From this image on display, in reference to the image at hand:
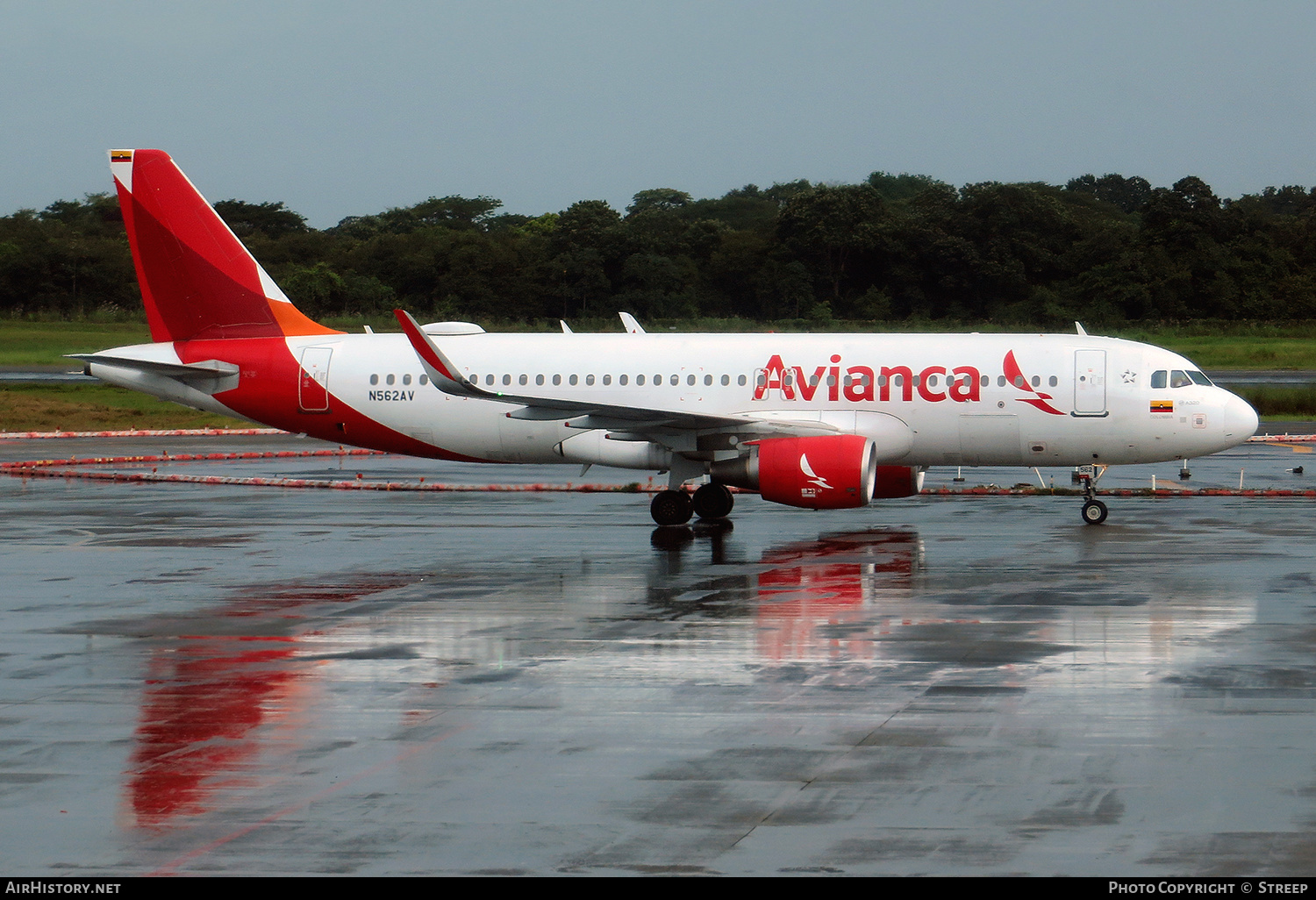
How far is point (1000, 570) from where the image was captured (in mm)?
21422

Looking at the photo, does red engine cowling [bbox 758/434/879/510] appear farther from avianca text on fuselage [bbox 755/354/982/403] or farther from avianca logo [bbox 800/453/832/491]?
avianca text on fuselage [bbox 755/354/982/403]

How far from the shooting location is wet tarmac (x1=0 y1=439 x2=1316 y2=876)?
9.55 m

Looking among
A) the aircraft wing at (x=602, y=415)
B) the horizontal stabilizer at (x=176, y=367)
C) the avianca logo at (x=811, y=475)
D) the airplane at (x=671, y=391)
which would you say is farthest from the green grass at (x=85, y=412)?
the avianca logo at (x=811, y=475)

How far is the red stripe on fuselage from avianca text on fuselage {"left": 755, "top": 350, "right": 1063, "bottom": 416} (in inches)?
276

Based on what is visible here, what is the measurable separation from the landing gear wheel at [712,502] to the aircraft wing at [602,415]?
5.11ft

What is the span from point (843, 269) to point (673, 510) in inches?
2549

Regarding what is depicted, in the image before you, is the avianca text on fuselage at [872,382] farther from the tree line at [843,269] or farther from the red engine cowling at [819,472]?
the tree line at [843,269]

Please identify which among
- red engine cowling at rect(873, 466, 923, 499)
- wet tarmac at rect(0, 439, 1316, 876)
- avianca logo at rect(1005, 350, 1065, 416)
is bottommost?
wet tarmac at rect(0, 439, 1316, 876)

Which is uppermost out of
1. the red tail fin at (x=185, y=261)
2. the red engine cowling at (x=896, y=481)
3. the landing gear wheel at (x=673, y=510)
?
the red tail fin at (x=185, y=261)

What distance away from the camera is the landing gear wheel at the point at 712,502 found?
27.8 m

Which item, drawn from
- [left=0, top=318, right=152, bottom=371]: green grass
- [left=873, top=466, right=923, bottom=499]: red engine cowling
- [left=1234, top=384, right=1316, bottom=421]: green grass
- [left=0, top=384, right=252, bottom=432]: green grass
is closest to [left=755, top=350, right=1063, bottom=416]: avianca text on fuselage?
[left=873, top=466, right=923, bottom=499]: red engine cowling

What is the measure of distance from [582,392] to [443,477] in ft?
28.3

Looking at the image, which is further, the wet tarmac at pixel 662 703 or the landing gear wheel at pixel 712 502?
the landing gear wheel at pixel 712 502

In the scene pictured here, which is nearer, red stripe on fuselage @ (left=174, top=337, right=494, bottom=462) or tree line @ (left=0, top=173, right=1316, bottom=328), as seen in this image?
red stripe on fuselage @ (left=174, top=337, right=494, bottom=462)
